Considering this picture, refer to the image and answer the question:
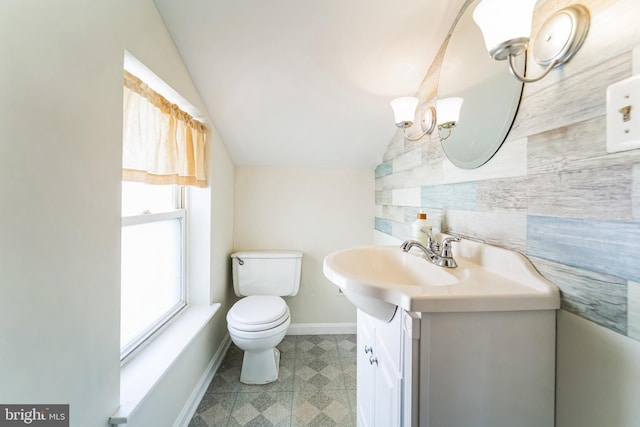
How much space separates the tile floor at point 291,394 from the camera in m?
1.31

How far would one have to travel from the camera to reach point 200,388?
57.3 inches

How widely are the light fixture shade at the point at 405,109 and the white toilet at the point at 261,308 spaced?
132 centimetres

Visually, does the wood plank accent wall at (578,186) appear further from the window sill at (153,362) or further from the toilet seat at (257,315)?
the window sill at (153,362)

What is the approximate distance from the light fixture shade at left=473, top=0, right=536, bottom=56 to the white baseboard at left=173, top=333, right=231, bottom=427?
1.97 metres

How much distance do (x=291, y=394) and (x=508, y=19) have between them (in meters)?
1.95

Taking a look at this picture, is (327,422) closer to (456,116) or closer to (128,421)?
(128,421)

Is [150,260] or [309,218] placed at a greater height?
[309,218]

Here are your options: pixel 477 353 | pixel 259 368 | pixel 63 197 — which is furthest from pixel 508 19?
pixel 259 368

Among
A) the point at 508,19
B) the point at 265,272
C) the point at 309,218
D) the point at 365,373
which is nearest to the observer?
the point at 508,19

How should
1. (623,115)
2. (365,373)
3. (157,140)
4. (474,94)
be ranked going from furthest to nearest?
1. (157,140)
2. (365,373)
3. (474,94)
4. (623,115)

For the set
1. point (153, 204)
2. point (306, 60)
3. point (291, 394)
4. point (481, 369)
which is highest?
point (306, 60)

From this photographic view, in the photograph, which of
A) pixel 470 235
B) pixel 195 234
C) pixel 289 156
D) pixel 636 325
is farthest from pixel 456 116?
pixel 195 234

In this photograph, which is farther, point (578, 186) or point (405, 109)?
point (405, 109)

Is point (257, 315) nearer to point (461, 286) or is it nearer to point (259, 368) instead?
point (259, 368)
